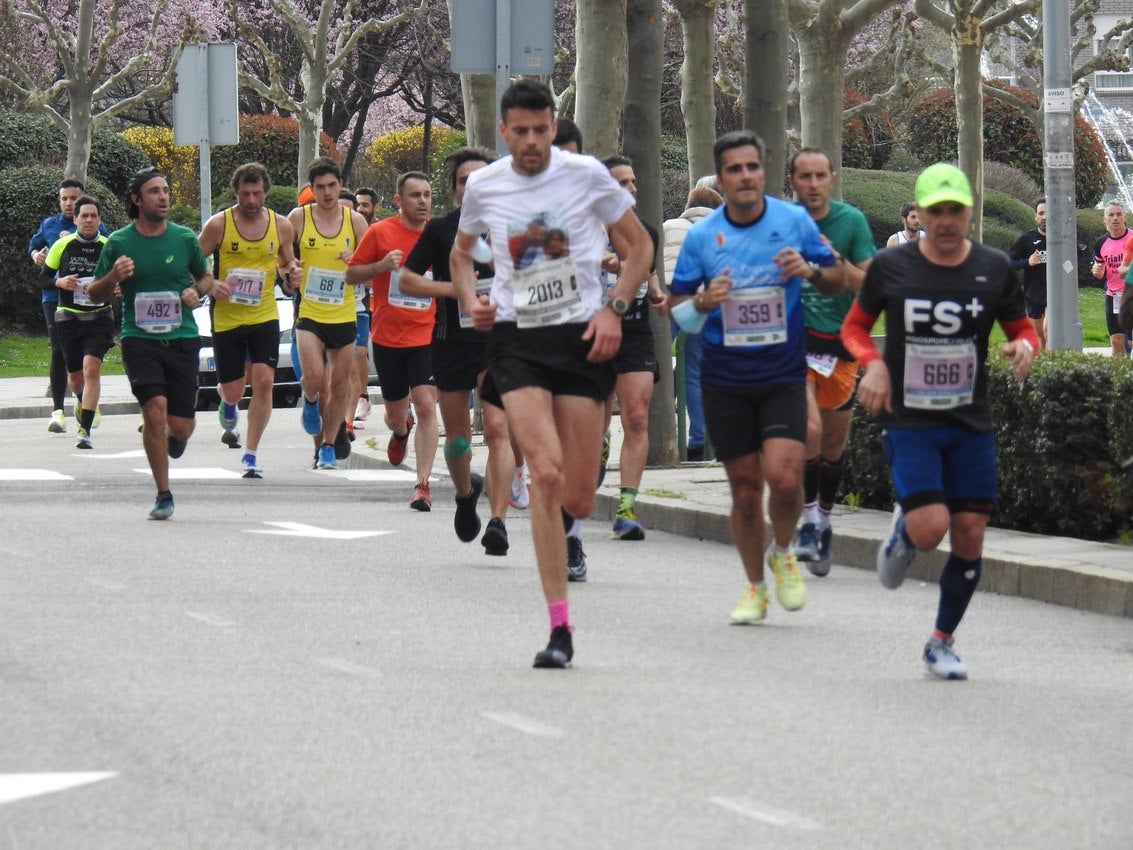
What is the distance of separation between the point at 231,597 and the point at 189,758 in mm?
3381

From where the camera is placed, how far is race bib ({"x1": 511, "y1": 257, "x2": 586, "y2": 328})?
312 inches

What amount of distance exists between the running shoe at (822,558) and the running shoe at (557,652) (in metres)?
3.16

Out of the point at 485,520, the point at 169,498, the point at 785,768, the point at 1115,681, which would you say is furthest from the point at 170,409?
the point at 785,768

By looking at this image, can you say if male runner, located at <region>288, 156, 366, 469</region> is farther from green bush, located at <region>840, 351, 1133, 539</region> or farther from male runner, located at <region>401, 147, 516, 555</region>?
green bush, located at <region>840, 351, 1133, 539</region>

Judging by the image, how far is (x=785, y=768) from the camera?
6.00 m

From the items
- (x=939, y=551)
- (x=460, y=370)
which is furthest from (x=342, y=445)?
(x=939, y=551)

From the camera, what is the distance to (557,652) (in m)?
7.59

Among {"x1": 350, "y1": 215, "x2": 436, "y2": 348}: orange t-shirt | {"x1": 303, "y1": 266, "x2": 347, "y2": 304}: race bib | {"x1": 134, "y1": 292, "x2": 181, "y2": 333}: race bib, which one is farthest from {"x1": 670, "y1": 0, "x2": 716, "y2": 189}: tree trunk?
{"x1": 134, "y1": 292, "x2": 181, "y2": 333}: race bib

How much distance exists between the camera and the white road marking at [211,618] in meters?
8.65

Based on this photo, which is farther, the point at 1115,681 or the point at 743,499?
the point at 743,499

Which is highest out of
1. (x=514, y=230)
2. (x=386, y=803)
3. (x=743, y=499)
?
(x=514, y=230)

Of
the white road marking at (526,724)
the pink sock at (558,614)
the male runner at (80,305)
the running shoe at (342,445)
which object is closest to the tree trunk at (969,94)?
the male runner at (80,305)

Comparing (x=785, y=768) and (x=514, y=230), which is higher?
(x=514, y=230)

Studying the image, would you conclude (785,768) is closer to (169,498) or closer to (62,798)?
(62,798)
